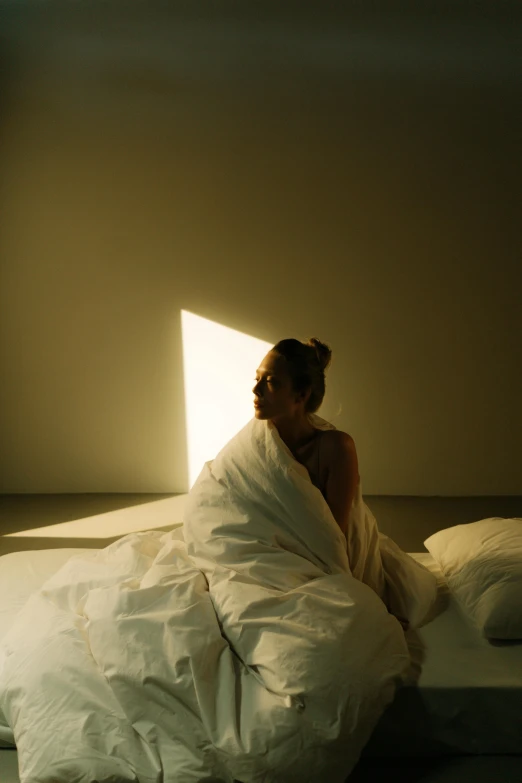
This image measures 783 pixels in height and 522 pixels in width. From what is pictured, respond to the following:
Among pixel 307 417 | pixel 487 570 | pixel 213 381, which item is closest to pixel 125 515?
pixel 213 381

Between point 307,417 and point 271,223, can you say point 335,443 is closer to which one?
point 307,417

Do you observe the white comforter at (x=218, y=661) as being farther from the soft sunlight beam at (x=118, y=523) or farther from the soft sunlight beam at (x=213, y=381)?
the soft sunlight beam at (x=213, y=381)

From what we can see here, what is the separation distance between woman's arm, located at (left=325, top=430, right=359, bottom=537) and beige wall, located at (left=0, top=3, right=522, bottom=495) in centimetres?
267

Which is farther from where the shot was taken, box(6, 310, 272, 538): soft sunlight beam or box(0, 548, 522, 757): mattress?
box(6, 310, 272, 538): soft sunlight beam

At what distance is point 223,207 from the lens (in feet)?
15.7

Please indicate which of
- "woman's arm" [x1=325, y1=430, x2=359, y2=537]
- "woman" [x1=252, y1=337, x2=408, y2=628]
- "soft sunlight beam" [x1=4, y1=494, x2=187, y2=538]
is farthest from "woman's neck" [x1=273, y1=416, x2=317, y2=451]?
"soft sunlight beam" [x1=4, y1=494, x2=187, y2=538]

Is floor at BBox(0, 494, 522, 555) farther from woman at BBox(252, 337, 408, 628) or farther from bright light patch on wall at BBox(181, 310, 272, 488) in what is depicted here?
woman at BBox(252, 337, 408, 628)

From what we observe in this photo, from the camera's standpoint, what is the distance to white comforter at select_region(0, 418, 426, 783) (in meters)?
1.59

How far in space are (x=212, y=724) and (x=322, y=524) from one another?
61cm

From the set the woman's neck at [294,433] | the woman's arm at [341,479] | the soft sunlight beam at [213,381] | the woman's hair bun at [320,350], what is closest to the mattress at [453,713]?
the woman's arm at [341,479]

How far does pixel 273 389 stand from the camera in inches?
87.1

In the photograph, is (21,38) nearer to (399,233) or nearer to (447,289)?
(399,233)

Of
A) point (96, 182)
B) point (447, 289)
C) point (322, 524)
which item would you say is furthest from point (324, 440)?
point (96, 182)

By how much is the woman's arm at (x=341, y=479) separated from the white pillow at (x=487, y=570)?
390mm
